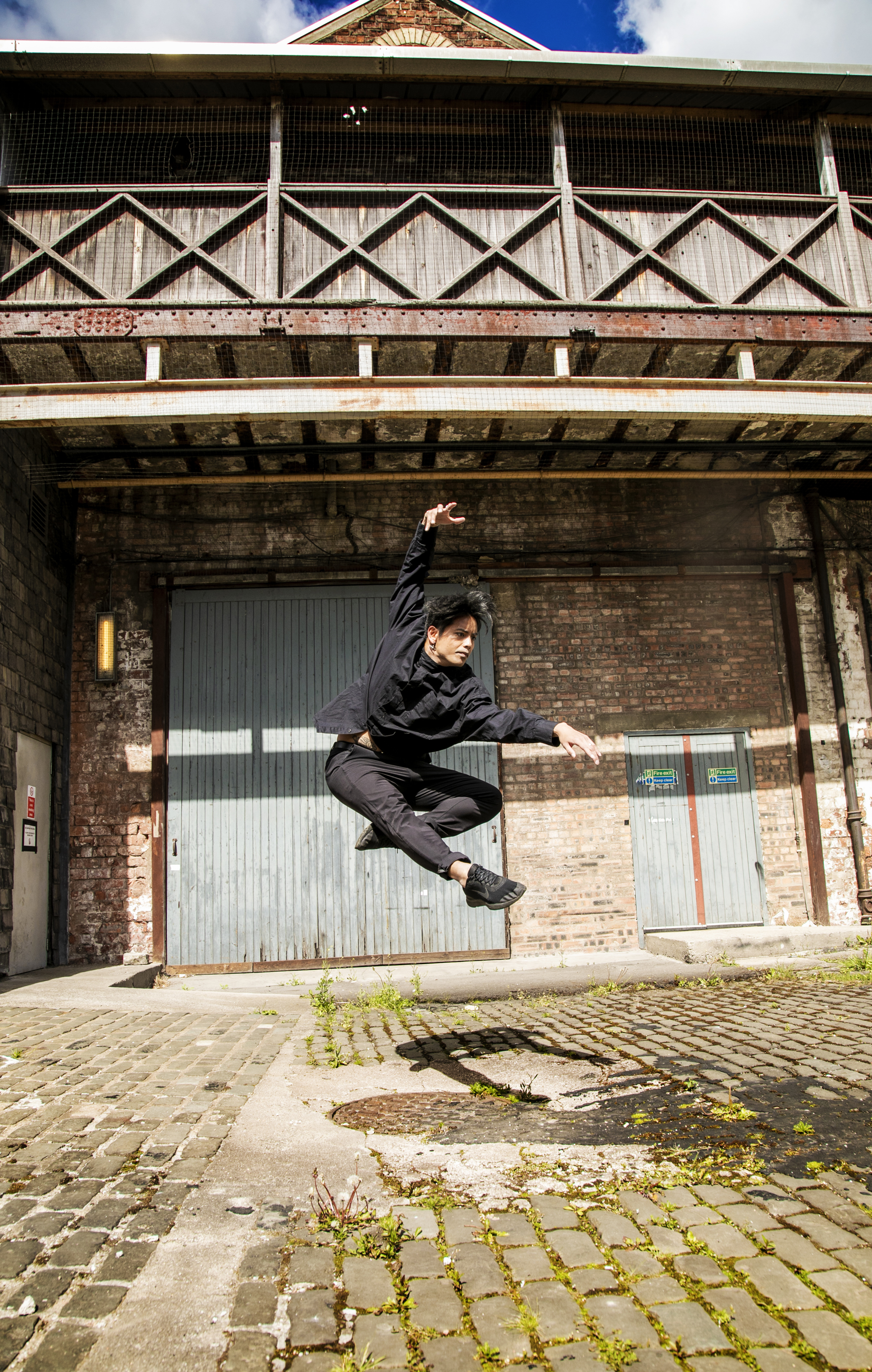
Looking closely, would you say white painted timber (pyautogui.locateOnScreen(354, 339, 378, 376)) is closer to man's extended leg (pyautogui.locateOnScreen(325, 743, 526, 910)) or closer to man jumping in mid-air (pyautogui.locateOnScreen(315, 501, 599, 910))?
man jumping in mid-air (pyautogui.locateOnScreen(315, 501, 599, 910))

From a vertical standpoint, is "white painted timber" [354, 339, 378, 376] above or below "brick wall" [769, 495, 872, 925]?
above

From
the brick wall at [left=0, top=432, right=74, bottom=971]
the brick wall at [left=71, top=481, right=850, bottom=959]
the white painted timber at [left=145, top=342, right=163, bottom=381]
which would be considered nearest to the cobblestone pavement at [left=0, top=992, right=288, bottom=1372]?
the brick wall at [left=0, top=432, right=74, bottom=971]

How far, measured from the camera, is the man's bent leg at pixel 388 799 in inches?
131

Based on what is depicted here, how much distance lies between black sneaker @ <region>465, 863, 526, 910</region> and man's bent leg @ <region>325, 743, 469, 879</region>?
8cm

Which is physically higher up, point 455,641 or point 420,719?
point 455,641

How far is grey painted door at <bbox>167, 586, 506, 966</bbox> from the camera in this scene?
9.03 m

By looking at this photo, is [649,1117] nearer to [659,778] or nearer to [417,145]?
[659,778]

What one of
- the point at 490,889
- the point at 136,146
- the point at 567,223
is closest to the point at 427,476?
the point at 567,223

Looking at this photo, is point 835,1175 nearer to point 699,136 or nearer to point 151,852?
point 151,852

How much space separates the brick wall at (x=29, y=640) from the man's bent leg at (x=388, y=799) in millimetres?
5265

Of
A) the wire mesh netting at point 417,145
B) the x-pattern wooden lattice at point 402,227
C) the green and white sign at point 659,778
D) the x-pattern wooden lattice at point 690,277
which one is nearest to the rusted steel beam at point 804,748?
the green and white sign at point 659,778

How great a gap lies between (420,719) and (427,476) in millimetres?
5660

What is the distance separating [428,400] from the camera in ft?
22.7

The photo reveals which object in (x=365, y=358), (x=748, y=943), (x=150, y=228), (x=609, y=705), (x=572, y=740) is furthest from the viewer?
(x=609, y=705)
